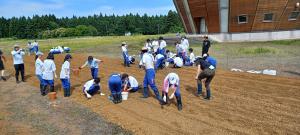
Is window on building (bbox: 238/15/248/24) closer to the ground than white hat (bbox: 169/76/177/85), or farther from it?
farther from it

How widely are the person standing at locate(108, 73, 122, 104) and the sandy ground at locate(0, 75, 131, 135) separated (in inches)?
46.8

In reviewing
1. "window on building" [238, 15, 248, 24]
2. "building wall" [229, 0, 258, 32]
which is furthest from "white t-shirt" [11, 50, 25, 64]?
"window on building" [238, 15, 248, 24]

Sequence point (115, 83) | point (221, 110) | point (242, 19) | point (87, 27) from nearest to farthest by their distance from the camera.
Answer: point (221, 110) → point (115, 83) → point (242, 19) → point (87, 27)

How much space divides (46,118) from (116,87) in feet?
8.89

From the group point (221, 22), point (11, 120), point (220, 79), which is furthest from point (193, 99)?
point (221, 22)

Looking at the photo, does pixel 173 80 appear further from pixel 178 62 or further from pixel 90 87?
pixel 178 62

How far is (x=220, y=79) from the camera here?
50.7 feet

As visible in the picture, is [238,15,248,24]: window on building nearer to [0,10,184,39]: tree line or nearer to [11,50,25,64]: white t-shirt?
[11,50,25,64]: white t-shirt

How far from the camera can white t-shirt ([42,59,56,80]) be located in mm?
12867

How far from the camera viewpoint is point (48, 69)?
12938mm

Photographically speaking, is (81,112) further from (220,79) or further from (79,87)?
(220,79)

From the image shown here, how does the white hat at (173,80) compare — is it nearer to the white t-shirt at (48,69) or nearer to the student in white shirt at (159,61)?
the white t-shirt at (48,69)

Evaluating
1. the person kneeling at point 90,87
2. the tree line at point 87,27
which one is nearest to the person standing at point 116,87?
the person kneeling at point 90,87

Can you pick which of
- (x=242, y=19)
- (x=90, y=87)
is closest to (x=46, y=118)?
(x=90, y=87)
